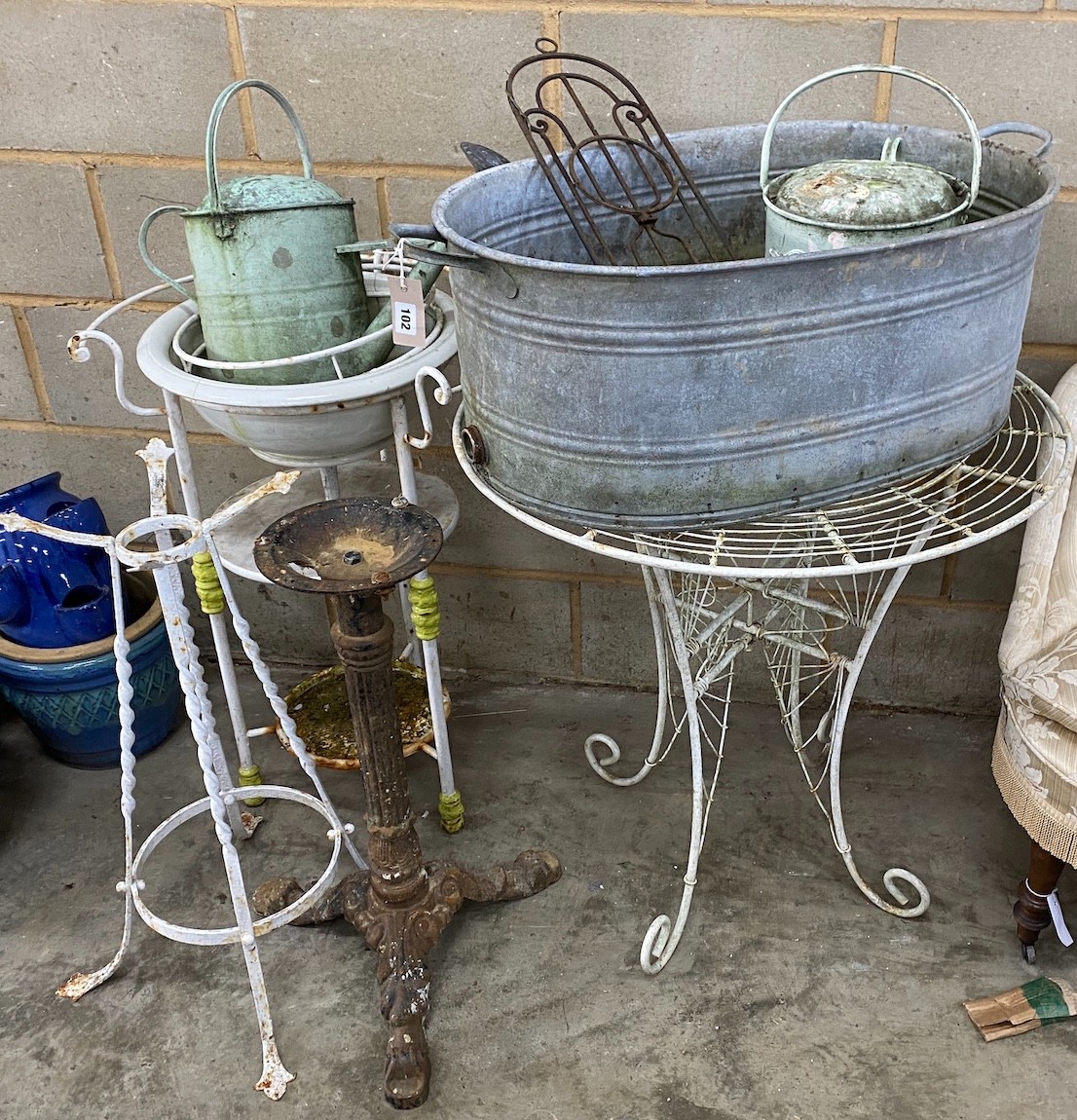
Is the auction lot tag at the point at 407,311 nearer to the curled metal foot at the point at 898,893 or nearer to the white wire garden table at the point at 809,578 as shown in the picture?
the white wire garden table at the point at 809,578

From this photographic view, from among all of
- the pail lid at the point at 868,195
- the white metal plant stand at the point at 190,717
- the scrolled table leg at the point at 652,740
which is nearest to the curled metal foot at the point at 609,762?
the scrolled table leg at the point at 652,740

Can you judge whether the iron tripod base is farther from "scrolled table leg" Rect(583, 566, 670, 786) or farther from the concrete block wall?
the concrete block wall

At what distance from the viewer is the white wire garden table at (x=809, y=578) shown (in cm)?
106

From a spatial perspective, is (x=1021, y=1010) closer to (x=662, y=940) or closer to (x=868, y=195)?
(x=662, y=940)

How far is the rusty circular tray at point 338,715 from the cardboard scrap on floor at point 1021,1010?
2.92ft

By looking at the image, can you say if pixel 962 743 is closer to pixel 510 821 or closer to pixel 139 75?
pixel 510 821

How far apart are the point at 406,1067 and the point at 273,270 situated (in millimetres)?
1032

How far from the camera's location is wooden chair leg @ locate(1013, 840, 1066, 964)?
52.6 inches

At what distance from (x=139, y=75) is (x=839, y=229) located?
1.20 metres

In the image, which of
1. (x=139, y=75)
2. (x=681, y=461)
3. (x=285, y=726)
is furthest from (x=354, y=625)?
(x=139, y=75)

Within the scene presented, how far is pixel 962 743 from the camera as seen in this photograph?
1.84 metres

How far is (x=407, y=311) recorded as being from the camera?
1.22 meters

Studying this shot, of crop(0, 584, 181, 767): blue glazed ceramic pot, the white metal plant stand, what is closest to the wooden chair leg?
the white metal plant stand

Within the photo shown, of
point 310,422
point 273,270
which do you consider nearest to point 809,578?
point 310,422
